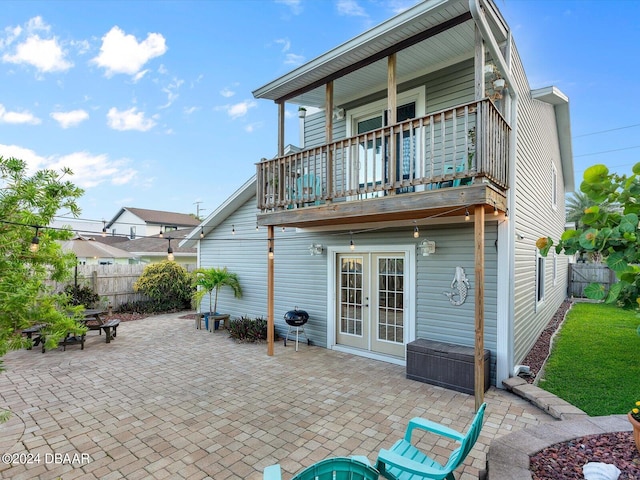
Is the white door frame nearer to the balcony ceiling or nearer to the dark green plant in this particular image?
the balcony ceiling

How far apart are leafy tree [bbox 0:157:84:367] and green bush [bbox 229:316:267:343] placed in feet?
18.8

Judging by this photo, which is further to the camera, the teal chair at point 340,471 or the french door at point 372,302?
the french door at point 372,302

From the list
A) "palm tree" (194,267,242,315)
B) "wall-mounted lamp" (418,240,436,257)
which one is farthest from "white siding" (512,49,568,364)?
"palm tree" (194,267,242,315)

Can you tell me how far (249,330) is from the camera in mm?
8438

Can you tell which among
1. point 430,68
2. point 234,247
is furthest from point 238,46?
point 430,68

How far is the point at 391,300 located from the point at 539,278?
425cm

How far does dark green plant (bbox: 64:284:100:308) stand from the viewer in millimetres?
10598

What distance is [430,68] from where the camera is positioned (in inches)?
244

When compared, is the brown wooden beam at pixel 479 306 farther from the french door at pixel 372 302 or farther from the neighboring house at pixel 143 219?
the neighboring house at pixel 143 219

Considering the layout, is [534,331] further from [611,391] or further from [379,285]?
[379,285]

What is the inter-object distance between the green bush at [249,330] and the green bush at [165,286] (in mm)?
5230

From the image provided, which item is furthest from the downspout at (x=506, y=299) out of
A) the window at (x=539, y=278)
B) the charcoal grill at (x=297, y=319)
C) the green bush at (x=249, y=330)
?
the green bush at (x=249, y=330)

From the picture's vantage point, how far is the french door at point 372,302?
6758mm

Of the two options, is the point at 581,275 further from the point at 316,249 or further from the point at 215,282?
the point at 215,282
